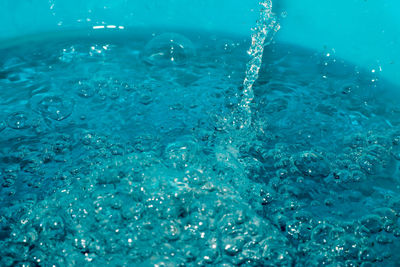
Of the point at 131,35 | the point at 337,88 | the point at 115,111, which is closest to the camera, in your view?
the point at 115,111

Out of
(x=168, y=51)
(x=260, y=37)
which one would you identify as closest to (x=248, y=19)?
(x=260, y=37)

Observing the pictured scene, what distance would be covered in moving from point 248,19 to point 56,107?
0.93 m

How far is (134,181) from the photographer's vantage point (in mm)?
965

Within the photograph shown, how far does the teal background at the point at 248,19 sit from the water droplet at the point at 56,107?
0.54 m

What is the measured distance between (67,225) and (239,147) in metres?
0.51

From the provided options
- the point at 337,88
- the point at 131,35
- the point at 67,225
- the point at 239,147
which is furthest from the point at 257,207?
the point at 131,35

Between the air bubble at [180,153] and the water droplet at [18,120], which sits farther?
the water droplet at [18,120]

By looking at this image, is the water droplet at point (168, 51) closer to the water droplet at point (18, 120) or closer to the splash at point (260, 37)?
the splash at point (260, 37)

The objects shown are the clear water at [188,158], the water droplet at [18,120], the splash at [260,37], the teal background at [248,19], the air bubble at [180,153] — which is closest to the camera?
the clear water at [188,158]

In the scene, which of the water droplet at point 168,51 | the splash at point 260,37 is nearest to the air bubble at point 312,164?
the splash at point 260,37

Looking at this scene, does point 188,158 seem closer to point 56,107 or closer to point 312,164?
point 312,164

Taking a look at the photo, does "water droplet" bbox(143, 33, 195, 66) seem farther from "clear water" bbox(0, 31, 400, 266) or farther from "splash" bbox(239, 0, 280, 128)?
"splash" bbox(239, 0, 280, 128)

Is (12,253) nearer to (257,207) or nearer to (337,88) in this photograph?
(257,207)

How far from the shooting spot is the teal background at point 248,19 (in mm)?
1608
